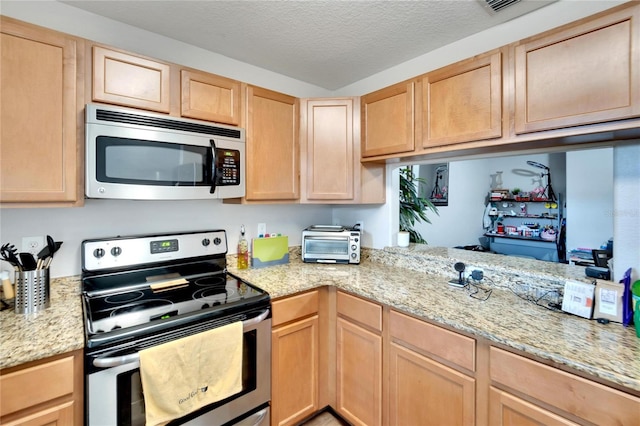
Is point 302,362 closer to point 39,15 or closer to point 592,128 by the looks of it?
point 592,128

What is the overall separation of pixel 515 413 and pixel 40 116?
238 centimetres

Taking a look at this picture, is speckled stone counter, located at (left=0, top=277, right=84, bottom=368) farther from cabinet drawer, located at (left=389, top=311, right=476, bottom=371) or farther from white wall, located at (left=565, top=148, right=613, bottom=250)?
white wall, located at (left=565, top=148, right=613, bottom=250)

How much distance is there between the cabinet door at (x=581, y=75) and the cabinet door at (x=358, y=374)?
142cm

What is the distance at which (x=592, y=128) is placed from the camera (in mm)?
1204

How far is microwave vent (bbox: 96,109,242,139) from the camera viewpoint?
140 cm

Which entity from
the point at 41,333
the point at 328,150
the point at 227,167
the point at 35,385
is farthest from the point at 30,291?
the point at 328,150

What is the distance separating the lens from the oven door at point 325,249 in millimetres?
2281

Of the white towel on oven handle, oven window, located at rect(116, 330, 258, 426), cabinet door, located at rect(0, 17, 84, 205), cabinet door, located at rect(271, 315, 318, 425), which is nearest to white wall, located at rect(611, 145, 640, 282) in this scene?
cabinet door, located at rect(271, 315, 318, 425)

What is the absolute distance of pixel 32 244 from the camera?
1489 mm

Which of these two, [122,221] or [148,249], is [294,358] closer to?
[148,249]

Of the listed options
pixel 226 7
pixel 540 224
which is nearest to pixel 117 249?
pixel 226 7

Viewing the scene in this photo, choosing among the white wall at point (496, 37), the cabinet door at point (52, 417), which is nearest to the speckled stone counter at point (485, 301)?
the cabinet door at point (52, 417)

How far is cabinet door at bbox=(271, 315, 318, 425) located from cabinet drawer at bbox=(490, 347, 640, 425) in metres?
1.03

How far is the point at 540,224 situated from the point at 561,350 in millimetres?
3645
